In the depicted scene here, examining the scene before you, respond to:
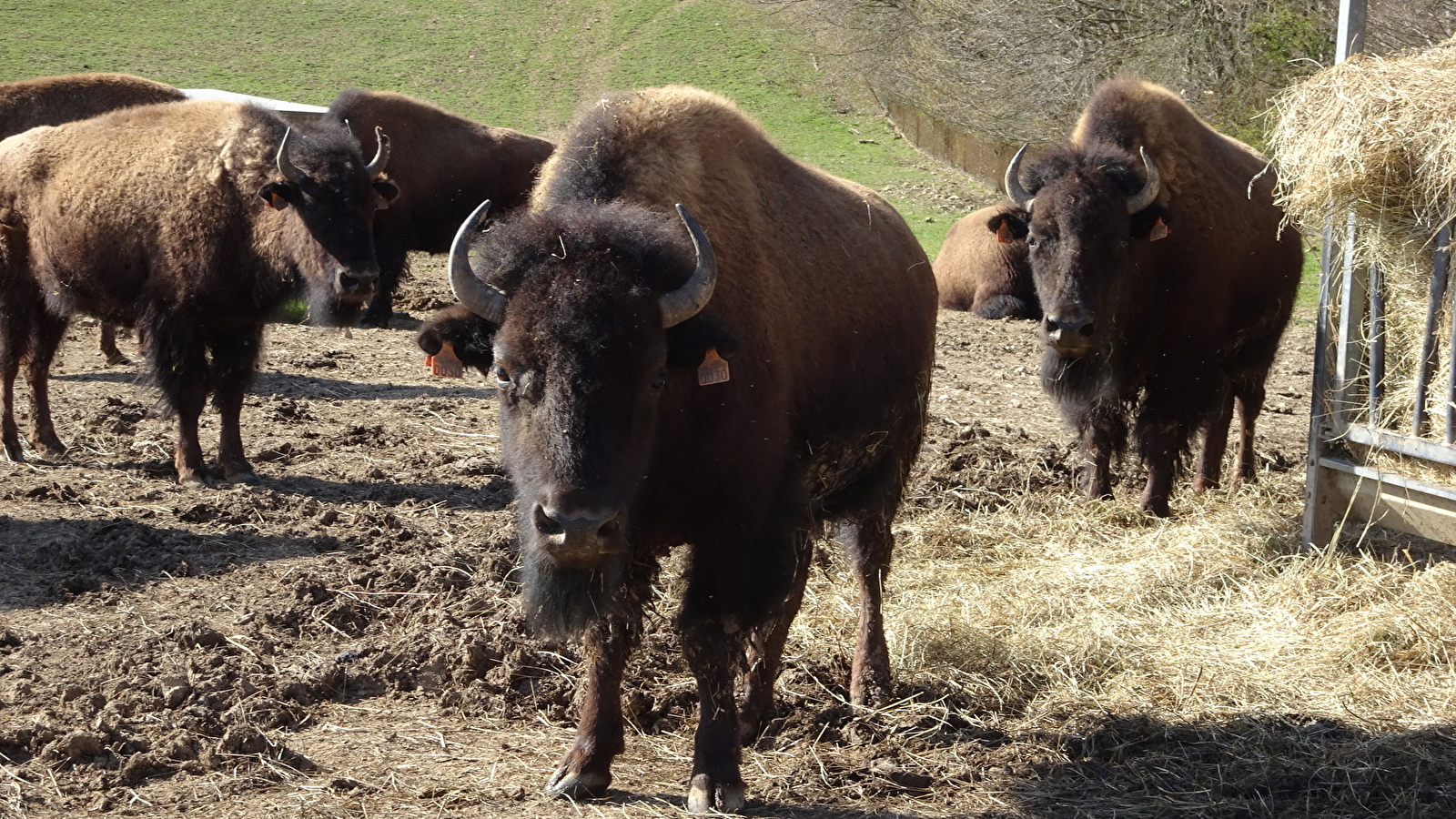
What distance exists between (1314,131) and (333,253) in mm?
5817

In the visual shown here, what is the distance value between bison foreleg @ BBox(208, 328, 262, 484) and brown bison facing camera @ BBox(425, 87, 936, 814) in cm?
434

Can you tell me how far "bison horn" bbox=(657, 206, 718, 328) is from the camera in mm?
3830

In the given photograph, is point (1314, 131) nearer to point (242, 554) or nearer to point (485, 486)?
point (485, 486)

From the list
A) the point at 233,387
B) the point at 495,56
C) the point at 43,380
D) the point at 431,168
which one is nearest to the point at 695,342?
the point at 233,387

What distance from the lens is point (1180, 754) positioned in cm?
469

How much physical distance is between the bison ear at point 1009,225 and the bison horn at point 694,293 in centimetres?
446

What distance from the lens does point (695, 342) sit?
3.83 meters

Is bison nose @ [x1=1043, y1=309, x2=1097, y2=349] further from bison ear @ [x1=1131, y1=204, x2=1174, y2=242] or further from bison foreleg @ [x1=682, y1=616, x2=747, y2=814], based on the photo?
bison foreleg @ [x1=682, y1=616, x2=747, y2=814]

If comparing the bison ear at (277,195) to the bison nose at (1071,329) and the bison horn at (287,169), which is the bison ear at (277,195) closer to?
the bison horn at (287,169)

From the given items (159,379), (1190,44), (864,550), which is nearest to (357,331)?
(159,379)

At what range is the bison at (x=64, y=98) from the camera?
1224cm

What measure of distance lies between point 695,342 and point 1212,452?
567cm

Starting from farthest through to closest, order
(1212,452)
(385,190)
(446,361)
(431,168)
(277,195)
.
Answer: (431,168), (385,190), (1212,452), (277,195), (446,361)

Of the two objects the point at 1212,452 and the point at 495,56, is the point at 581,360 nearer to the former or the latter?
the point at 1212,452
